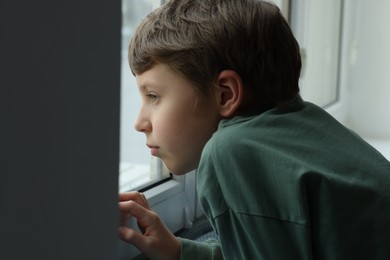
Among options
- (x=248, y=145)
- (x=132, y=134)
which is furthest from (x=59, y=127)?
(x=132, y=134)

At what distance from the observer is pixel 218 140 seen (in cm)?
73

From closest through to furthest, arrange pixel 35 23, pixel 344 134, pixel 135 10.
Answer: pixel 35 23
pixel 344 134
pixel 135 10

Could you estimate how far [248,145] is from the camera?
0.72 meters

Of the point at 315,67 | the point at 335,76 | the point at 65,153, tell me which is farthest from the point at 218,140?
the point at 335,76

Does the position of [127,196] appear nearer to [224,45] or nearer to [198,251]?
[198,251]

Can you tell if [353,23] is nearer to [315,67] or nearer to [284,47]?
[315,67]

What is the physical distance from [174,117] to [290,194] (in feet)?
0.66

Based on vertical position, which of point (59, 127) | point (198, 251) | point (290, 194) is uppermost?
point (59, 127)

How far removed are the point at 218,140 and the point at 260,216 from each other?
0.10 meters

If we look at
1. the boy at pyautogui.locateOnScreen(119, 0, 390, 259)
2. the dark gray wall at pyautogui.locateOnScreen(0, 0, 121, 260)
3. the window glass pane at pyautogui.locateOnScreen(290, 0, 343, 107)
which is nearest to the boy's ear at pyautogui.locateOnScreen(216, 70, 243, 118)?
the boy at pyautogui.locateOnScreen(119, 0, 390, 259)

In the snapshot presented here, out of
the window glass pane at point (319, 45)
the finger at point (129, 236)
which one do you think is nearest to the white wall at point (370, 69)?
the window glass pane at point (319, 45)

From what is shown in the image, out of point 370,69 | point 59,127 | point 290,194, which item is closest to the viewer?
point 59,127

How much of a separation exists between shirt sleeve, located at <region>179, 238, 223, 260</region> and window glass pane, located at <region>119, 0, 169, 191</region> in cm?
15

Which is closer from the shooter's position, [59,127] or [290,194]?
[59,127]
